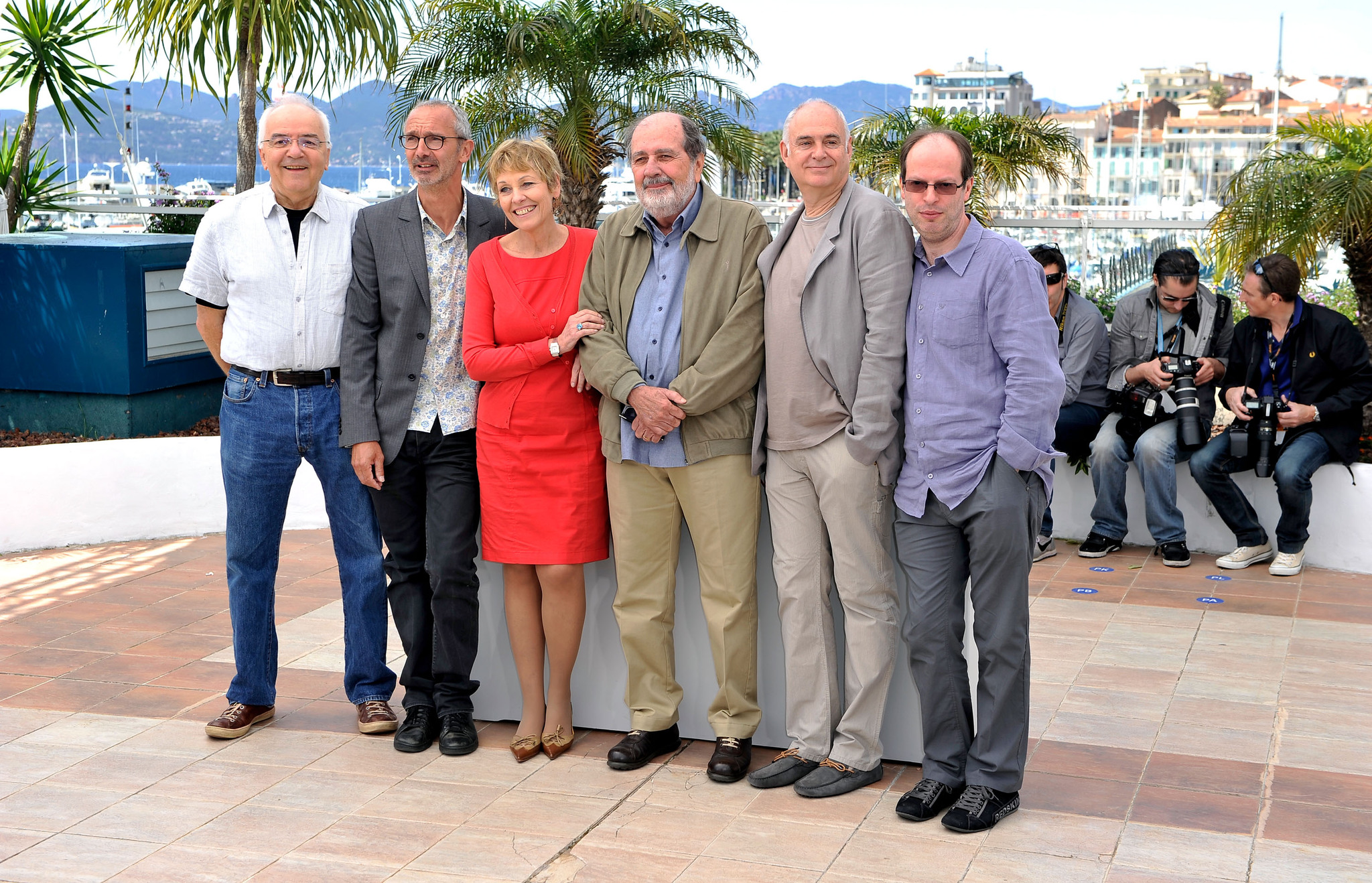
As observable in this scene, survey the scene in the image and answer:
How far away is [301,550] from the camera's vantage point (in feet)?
21.7

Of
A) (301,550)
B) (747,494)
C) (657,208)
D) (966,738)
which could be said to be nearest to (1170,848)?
(966,738)

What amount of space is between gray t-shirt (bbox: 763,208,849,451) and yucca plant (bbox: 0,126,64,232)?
8309 mm

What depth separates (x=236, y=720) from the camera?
402cm

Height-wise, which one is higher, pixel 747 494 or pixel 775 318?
pixel 775 318

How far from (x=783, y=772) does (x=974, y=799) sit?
557 millimetres

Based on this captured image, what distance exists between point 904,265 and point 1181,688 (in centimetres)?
217

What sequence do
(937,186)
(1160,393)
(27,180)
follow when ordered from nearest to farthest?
1. (937,186)
2. (1160,393)
3. (27,180)

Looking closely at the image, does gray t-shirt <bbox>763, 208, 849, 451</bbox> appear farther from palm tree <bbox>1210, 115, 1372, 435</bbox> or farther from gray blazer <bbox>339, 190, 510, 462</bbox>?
palm tree <bbox>1210, 115, 1372, 435</bbox>

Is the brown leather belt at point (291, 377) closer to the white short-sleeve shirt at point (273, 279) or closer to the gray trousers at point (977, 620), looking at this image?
the white short-sleeve shirt at point (273, 279)

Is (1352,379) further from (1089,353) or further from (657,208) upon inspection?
(657,208)

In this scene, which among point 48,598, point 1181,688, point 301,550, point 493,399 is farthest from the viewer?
point 301,550

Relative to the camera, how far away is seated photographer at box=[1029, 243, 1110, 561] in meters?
6.30

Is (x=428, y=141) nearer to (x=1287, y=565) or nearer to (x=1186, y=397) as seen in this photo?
(x=1186, y=397)

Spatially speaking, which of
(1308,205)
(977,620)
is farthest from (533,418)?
(1308,205)
